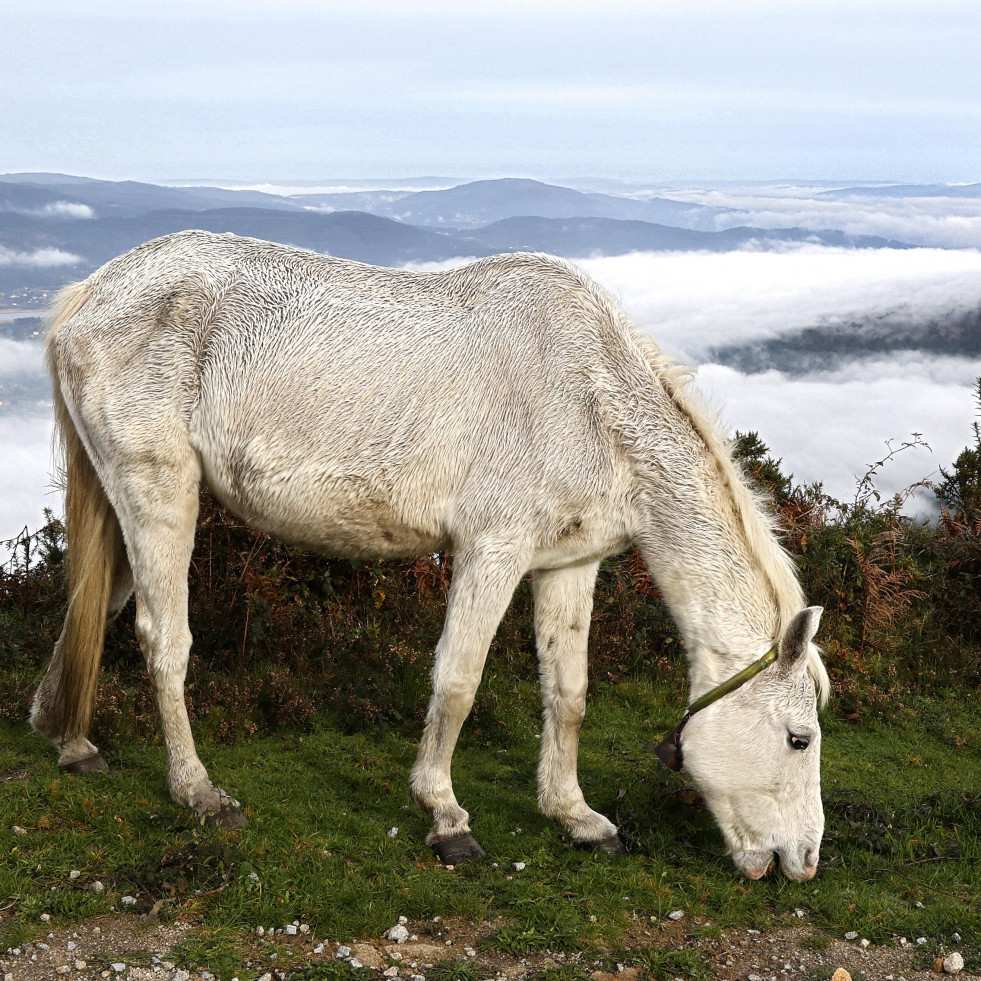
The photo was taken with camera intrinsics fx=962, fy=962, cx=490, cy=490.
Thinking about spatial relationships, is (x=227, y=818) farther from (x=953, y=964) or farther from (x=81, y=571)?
(x=953, y=964)

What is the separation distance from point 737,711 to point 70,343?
3.78 meters

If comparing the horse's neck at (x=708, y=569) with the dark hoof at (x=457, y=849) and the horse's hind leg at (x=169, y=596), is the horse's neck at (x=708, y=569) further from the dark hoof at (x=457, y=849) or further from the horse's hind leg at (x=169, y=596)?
the horse's hind leg at (x=169, y=596)

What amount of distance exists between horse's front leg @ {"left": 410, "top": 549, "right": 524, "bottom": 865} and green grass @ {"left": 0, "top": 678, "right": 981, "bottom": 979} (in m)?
0.17

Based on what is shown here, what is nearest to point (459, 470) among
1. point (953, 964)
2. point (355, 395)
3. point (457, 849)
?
point (355, 395)

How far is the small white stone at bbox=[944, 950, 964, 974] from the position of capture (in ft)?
13.2

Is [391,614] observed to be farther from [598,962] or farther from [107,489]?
[598,962]

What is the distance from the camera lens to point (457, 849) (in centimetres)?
469

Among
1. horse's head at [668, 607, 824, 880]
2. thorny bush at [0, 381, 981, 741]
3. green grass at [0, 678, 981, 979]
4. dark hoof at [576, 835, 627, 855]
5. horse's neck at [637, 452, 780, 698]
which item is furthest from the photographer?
thorny bush at [0, 381, 981, 741]

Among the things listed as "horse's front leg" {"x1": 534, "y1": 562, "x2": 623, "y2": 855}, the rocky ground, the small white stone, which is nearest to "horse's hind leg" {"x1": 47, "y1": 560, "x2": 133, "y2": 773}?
the rocky ground

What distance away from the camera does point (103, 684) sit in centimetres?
620

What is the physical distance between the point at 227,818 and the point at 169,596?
1.15m

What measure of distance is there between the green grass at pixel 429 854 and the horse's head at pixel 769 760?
23 centimetres

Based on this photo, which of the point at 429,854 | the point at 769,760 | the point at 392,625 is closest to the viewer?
the point at 769,760

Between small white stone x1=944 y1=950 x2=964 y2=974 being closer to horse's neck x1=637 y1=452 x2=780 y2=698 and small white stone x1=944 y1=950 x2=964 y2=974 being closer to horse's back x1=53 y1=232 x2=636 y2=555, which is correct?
horse's neck x1=637 y1=452 x2=780 y2=698
